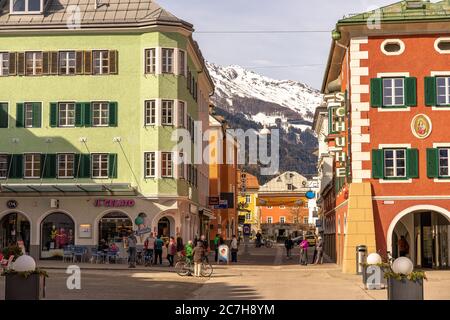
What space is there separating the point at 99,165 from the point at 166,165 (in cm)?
416

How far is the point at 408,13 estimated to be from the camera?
37.8 metres

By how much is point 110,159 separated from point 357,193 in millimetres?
19044

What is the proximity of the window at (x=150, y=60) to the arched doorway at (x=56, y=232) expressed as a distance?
33.2 feet

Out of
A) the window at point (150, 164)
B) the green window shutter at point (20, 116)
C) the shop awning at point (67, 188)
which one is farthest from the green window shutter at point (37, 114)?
the window at point (150, 164)

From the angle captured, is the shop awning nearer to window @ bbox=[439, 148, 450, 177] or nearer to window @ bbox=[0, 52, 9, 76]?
window @ bbox=[0, 52, 9, 76]

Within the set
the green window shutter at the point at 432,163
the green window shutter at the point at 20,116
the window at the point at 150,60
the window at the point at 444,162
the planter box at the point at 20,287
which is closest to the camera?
the planter box at the point at 20,287

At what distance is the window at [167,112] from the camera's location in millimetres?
50969

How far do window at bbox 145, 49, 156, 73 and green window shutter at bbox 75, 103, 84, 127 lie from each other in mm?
4588

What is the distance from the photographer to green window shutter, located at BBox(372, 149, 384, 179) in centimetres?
3741

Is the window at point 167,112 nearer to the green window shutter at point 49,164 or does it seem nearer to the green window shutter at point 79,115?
the green window shutter at point 79,115

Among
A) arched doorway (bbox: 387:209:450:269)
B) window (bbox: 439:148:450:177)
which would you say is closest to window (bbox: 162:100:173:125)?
arched doorway (bbox: 387:209:450:269)
